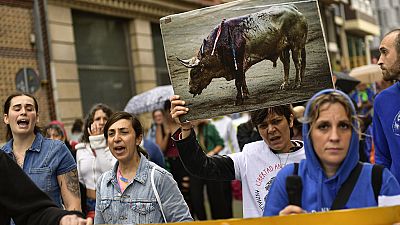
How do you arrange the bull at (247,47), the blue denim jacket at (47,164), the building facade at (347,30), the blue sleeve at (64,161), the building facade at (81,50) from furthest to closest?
the building facade at (347,30), the building facade at (81,50), the blue sleeve at (64,161), the blue denim jacket at (47,164), the bull at (247,47)

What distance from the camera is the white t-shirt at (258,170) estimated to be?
4.35 m

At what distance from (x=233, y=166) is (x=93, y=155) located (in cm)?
266

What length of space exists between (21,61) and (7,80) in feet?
2.62

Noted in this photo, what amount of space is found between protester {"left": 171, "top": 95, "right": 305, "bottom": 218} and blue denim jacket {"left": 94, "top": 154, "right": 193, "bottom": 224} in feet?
0.68

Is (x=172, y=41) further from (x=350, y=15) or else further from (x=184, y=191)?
(x=350, y=15)

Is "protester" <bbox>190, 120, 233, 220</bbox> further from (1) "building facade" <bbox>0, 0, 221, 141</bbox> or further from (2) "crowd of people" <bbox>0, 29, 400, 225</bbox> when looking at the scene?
(1) "building facade" <bbox>0, 0, 221, 141</bbox>

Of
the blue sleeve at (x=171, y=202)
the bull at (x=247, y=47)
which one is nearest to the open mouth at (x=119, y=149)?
the blue sleeve at (x=171, y=202)

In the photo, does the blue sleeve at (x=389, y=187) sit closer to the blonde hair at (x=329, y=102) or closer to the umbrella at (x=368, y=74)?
the blonde hair at (x=329, y=102)

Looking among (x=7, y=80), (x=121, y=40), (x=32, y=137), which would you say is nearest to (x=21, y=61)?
(x=7, y=80)

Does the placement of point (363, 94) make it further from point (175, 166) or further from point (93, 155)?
point (93, 155)

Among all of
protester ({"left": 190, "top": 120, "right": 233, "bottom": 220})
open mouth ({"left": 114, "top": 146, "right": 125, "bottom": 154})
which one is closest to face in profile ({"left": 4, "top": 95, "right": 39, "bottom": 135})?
open mouth ({"left": 114, "top": 146, "right": 125, "bottom": 154})

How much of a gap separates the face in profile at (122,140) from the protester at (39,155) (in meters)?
0.51

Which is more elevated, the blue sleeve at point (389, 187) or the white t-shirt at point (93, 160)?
the white t-shirt at point (93, 160)

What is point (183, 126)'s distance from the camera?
170 inches
